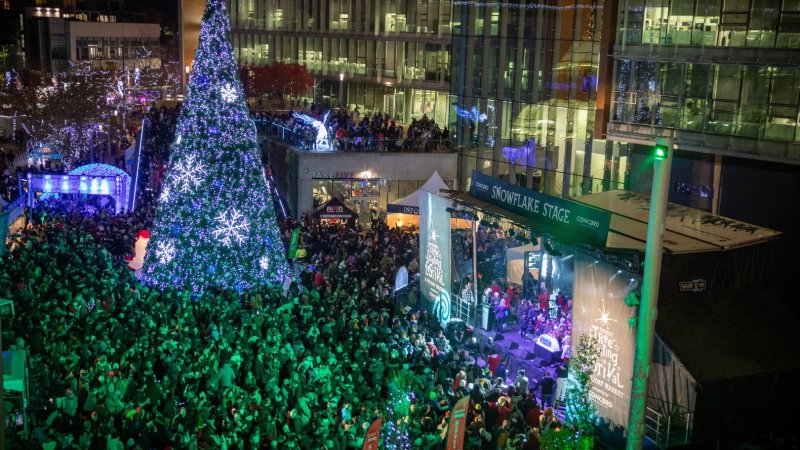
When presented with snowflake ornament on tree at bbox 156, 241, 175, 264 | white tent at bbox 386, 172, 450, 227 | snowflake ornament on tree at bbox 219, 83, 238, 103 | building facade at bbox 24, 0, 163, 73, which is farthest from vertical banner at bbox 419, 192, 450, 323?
building facade at bbox 24, 0, 163, 73

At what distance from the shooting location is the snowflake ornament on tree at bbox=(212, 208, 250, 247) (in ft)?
67.2

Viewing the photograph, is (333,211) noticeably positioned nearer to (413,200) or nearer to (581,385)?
(413,200)

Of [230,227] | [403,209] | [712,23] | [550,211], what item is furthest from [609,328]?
[403,209]

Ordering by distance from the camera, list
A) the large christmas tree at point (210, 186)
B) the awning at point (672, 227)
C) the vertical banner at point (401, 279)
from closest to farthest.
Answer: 1. the awning at point (672, 227)
2. the large christmas tree at point (210, 186)
3. the vertical banner at point (401, 279)

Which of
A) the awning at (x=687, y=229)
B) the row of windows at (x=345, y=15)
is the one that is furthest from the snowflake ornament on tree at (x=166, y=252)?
the row of windows at (x=345, y=15)

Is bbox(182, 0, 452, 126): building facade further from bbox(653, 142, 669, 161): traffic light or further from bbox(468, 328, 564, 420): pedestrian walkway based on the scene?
bbox(653, 142, 669, 161): traffic light

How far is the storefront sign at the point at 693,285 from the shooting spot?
14.4 meters

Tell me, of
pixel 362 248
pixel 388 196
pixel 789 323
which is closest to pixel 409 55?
pixel 388 196

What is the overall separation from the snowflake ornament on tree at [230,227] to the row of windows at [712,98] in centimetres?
1141

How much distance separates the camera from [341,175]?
31156mm

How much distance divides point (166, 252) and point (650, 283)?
1324cm

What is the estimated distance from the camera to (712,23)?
2206cm

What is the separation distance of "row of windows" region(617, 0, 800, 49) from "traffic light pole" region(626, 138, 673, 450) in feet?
41.7

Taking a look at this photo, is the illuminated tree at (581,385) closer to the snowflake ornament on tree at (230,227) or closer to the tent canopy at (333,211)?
the snowflake ornament on tree at (230,227)
